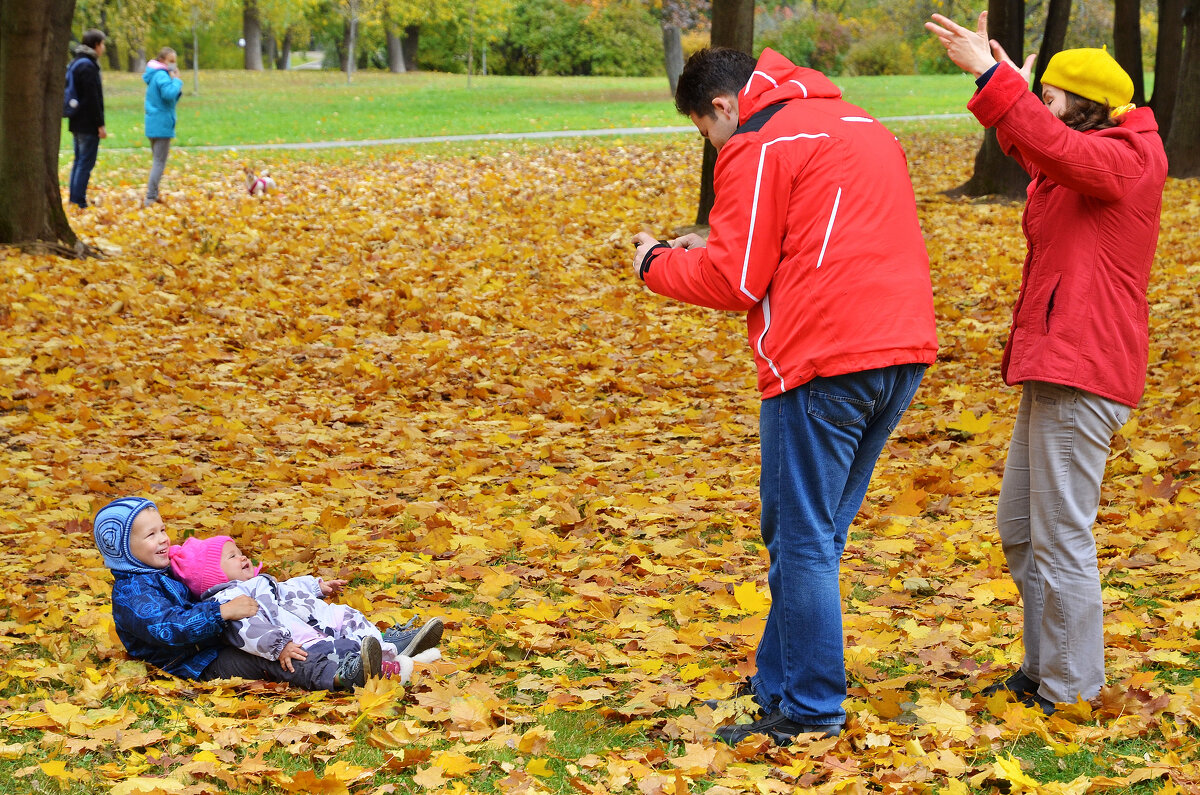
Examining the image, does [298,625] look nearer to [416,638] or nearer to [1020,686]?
Answer: [416,638]

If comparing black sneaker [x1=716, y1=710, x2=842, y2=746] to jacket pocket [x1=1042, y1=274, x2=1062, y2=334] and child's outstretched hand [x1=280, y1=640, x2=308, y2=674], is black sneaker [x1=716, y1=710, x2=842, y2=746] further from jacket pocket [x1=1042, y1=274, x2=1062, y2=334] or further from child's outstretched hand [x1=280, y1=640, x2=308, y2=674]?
child's outstretched hand [x1=280, y1=640, x2=308, y2=674]

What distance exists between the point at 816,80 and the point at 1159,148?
0.95 meters

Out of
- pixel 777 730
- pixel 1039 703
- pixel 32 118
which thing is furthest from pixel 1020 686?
pixel 32 118

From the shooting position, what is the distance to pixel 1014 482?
3.51 m

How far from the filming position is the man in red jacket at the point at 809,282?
2.98m

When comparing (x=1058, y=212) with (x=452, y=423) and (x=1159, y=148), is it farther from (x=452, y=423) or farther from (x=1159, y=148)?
(x=452, y=423)

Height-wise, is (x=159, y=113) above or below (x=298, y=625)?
above

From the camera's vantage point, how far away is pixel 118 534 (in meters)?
3.83

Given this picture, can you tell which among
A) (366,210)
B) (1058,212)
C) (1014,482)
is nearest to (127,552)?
(1014,482)

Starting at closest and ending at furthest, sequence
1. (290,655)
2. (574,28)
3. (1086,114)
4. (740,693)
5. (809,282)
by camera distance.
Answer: (809,282), (1086,114), (740,693), (290,655), (574,28)

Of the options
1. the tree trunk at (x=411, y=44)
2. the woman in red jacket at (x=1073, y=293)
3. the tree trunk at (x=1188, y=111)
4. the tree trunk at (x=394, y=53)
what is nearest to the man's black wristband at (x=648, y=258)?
the woman in red jacket at (x=1073, y=293)

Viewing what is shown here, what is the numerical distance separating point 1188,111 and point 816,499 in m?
13.9

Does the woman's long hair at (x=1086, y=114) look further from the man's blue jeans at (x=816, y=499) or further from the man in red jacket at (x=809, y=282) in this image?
the man's blue jeans at (x=816, y=499)

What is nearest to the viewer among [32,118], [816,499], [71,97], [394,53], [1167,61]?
[816,499]
